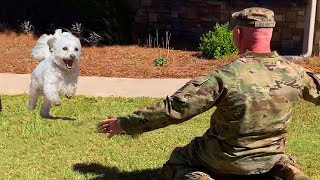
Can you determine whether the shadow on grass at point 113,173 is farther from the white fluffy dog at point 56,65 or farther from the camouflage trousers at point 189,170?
the white fluffy dog at point 56,65

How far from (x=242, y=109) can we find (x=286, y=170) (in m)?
0.79

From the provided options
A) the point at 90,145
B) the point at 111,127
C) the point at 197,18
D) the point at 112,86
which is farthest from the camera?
the point at 197,18

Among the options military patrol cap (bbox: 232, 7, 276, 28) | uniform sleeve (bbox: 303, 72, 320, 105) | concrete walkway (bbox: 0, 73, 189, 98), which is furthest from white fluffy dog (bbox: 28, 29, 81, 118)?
concrete walkway (bbox: 0, 73, 189, 98)

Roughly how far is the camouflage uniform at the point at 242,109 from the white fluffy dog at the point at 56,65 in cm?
63

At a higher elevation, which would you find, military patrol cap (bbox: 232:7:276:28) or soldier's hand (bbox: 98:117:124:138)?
military patrol cap (bbox: 232:7:276:28)

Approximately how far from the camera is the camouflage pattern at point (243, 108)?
161 inches

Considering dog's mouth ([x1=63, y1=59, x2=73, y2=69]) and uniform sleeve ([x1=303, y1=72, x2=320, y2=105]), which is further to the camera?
dog's mouth ([x1=63, y1=59, x2=73, y2=69])

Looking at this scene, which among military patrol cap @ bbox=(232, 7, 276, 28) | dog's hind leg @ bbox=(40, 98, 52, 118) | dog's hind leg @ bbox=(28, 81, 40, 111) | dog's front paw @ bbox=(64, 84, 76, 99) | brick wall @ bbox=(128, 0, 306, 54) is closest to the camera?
military patrol cap @ bbox=(232, 7, 276, 28)

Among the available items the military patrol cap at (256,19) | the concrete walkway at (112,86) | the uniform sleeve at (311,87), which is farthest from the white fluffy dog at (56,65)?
the concrete walkway at (112,86)

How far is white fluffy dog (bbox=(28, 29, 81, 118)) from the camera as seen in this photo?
14.7ft

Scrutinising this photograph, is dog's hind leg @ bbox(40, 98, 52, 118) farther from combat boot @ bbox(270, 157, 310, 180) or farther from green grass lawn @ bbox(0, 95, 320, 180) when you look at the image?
combat boot @ bbox(270, 157, 310, 180)

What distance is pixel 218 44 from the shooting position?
10867 millimetres

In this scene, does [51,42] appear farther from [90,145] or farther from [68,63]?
[90,145]

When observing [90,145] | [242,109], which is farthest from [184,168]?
[90,145]
